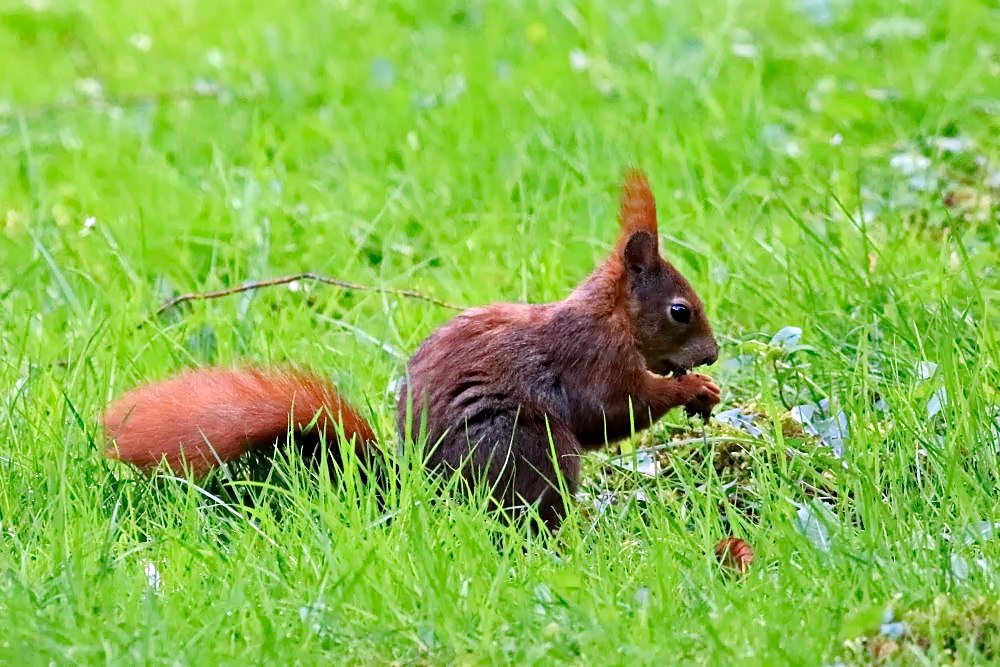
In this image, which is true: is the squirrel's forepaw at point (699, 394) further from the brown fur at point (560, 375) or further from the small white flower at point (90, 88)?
the small white flower at point (90, 88)

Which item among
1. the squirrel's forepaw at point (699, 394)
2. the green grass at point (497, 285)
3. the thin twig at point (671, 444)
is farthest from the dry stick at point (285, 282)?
the squirrel's forepaw at point (699, 394)

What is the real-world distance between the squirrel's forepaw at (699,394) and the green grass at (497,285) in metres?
0.06

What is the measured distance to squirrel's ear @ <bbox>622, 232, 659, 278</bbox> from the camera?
2629 mm

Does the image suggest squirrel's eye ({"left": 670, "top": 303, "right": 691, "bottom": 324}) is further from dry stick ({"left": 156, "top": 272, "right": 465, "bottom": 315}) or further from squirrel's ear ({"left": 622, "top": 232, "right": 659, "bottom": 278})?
dry stick ({"left": 156, "top": 272, "right": 465, "bottom": 315})

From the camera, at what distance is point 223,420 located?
2.50m

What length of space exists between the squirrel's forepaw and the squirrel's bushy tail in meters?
0.54

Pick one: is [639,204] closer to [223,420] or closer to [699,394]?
[699,394]

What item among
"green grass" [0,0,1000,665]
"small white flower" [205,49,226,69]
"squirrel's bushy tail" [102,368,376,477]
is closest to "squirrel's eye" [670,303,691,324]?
"green grass" [0,0,1000,665]

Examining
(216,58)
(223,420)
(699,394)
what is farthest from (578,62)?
(223,420)

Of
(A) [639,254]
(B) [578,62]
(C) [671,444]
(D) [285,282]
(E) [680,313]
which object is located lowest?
(C) [671,444]

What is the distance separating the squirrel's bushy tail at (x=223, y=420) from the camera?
2.50 meters

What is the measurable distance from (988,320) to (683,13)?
241cm

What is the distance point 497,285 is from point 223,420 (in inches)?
40.6

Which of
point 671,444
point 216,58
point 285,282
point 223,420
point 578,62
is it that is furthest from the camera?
point 216,58
